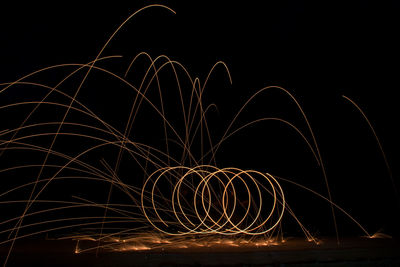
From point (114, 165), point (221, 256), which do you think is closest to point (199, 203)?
point (114, 165)

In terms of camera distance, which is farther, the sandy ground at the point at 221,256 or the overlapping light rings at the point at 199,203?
the overlapping light rings at the point at 199,203

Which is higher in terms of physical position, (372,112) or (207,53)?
(207,53)

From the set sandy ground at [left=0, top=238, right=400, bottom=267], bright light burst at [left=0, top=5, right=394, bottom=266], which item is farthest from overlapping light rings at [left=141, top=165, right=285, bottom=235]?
sandy ground at [left=0, top=238, right=400, bottom=267]

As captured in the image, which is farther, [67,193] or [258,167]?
[258,167]

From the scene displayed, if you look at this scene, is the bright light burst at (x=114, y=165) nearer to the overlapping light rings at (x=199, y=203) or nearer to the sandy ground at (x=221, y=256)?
the overlapping light rings at (x=199, y=203)

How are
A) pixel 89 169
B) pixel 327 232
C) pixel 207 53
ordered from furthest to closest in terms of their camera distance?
1. pixel 207 53
2. pixel 327 232
3. pixel 89 169

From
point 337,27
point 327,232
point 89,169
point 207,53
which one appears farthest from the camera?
point 337,27

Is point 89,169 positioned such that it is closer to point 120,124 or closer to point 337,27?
point 120,124

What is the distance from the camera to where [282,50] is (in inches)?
450

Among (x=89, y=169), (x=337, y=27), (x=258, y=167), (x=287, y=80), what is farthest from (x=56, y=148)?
(x=337, y=27)

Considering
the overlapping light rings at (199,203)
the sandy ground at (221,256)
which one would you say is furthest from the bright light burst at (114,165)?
the sandy ground at (221,256)

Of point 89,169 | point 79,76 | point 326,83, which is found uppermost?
point 79,76

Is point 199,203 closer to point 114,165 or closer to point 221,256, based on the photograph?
point 114,165

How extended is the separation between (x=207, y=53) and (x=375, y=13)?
5690 millimetres
